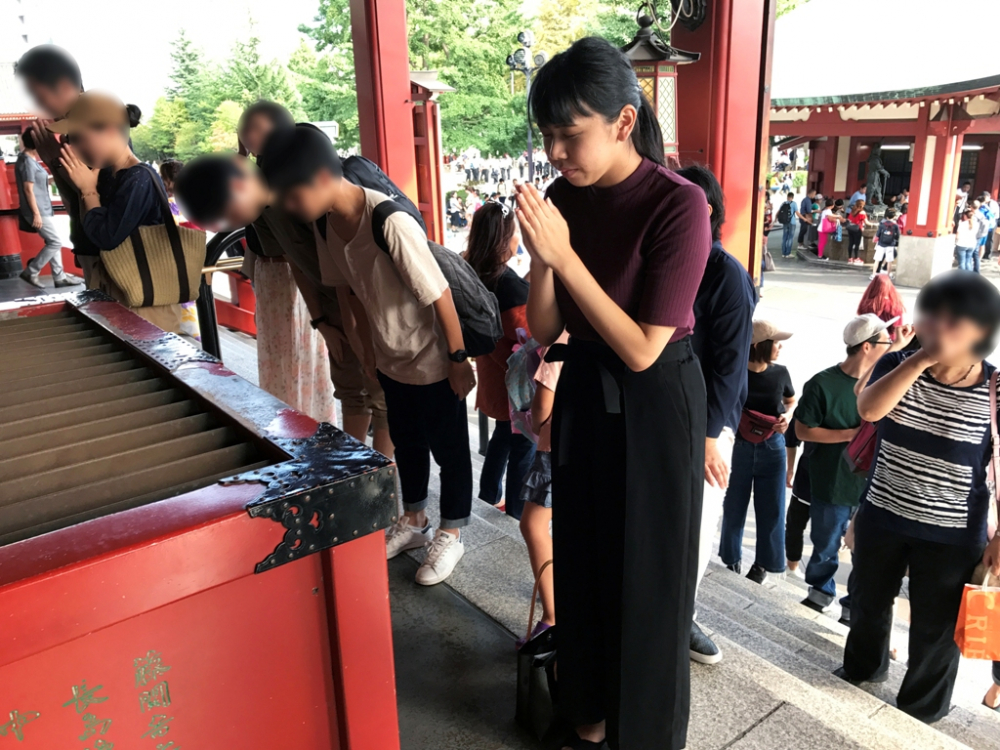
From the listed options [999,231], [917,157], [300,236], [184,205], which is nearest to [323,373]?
[300,236]

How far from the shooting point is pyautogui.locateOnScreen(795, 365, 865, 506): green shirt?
3.15 meters

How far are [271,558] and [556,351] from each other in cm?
79

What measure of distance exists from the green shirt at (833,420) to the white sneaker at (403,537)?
1777 millimetres

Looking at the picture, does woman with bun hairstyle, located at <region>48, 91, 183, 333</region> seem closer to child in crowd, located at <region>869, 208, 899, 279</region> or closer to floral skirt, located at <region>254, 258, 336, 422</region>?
floral skirt, located at <region>254, 258, 336, 422</region>

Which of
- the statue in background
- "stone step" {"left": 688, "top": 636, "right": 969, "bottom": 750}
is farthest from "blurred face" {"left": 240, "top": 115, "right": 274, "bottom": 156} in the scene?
the statue in background

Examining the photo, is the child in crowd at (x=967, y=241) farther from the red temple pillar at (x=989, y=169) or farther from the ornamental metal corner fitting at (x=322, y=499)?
the ornamental metal corner fitting at (x=322, y=499)

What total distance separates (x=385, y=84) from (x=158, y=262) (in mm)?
2417

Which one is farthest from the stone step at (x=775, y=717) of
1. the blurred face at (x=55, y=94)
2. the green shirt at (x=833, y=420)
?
the blurred face at (x=55, y=94)

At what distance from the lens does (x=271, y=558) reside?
0.93m

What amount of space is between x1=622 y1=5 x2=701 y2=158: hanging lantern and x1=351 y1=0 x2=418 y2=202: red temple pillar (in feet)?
4.63

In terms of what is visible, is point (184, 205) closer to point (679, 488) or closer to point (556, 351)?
point (556, 351)

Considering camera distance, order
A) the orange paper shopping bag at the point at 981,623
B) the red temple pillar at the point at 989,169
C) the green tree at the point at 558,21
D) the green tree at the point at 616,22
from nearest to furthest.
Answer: the orange paper shopping bag at the point at 981,623 → the red temple pillar at the point at 989,169 → the green tree at the point at 616,22 → the green tree at the point at 558,21

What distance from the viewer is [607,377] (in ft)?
4.57

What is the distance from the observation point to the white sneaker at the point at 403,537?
2.54m
